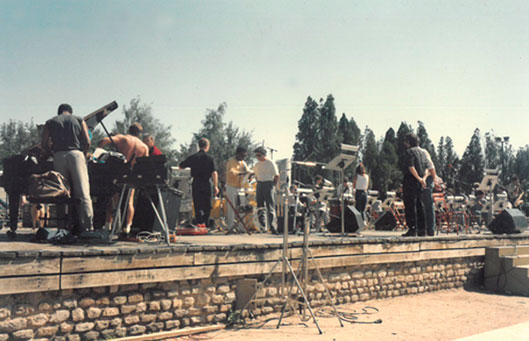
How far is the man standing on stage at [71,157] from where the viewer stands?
5.93 metres

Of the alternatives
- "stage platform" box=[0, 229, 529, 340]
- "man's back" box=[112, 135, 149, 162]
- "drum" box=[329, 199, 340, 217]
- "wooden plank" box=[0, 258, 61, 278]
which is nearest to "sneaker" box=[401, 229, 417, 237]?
"stage platform" box=[0, 229, 529, 340]

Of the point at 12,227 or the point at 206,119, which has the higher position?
the point at 206,119

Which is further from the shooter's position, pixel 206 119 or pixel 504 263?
pixel 206 119

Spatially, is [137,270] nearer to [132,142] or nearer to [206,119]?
[132,142]

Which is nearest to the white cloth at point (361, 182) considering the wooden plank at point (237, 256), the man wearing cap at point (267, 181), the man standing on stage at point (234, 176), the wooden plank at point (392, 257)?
the wooden plank at point (392, 257)

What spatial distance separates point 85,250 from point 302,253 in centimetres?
303

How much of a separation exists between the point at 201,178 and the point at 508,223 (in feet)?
24.8

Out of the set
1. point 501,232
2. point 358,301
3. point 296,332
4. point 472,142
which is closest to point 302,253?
point 296,332

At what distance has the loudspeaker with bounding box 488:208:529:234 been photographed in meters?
12.2

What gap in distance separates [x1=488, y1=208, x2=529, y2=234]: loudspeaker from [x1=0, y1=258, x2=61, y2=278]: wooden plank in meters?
10.6

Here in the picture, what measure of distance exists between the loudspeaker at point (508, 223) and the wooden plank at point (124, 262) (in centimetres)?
906

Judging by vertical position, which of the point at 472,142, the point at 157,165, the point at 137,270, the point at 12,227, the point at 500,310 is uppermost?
the point at 472,142

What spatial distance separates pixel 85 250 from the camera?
5.17 metres

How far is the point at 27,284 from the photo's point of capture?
470 centimetres
